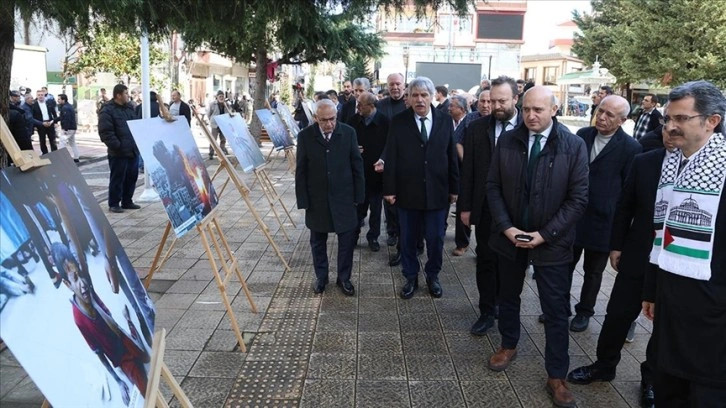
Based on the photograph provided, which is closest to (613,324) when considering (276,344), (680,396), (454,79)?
(680,396)

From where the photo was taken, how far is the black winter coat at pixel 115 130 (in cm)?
812

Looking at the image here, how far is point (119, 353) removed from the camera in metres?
1.79

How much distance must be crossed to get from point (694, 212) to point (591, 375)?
157 cm

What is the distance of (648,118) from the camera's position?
836 centimetres

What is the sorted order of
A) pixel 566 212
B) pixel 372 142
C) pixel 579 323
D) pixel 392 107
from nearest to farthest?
pixel 566 212 → pixel 579 323 → pixel 372 142 → pixel 392 107

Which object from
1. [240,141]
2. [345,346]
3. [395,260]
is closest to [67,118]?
[240,141]

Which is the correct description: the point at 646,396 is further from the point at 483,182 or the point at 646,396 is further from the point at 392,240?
the point at 392,240

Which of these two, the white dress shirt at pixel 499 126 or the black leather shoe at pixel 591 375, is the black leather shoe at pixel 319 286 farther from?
the black leather shoe at pixel 591 375

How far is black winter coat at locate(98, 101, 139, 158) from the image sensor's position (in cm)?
812

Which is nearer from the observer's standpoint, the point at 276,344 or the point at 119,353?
the point at 119,353

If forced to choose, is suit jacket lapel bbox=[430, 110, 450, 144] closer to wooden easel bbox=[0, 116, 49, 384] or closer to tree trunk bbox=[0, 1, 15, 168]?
tree trunk bbox=[0, 1, 15, 168]

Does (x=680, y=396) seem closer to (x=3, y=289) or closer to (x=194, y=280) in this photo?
(x=3, y=289)

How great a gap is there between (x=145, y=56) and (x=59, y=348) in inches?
311

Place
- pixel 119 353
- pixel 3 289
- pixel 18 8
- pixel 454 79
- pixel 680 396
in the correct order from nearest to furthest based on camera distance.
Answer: pixel 3 289 → pixel 119 353 → pixel 680 396 → pixel 18 8 → pixel 454 79
